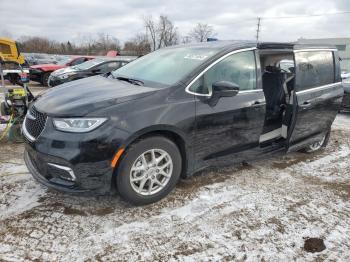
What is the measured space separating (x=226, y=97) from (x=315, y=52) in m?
1.92

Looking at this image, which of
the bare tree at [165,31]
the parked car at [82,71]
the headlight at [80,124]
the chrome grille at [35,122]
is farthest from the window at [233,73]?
the bare tree at [165,31]

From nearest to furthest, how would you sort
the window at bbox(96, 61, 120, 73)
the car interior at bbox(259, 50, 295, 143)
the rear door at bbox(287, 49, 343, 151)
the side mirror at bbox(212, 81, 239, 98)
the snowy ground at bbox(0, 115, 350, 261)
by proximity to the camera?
the snowy ground at bbox(0, 115, 350, 261) → the side mirror at bbox(212, 81, 239, 98) → the rear door at bbox(287, 49, 343, 151) → the car interior at bbox(259, 50, 295, 143) → the window at bbox(96, 61, 120, 73)

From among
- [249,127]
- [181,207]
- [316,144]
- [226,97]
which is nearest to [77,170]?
[181,207]

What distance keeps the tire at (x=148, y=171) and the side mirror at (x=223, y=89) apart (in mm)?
730

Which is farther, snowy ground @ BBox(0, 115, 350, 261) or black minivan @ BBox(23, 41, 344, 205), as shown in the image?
black minivan @ BBox(23, 41, 344, 205)

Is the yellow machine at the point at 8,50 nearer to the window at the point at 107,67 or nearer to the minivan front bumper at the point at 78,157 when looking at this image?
Answer: the minivan front bumper at the point at 78,157

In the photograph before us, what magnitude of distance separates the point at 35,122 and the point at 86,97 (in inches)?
21.8

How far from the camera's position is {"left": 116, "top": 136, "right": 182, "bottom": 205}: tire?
113 inches

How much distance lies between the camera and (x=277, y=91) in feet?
15.1

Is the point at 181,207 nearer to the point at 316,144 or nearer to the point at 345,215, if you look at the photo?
the point at 345,215

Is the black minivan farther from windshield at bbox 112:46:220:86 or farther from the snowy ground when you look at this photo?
the snowy ground

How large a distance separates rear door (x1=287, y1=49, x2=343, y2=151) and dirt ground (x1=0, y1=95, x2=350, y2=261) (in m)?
0.73

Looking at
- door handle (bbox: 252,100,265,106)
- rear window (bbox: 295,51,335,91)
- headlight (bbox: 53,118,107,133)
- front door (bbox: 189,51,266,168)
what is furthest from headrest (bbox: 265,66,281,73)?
headlight (bbox: 53,118,107,133)

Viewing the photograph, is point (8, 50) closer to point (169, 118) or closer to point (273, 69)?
point (169, 118)
